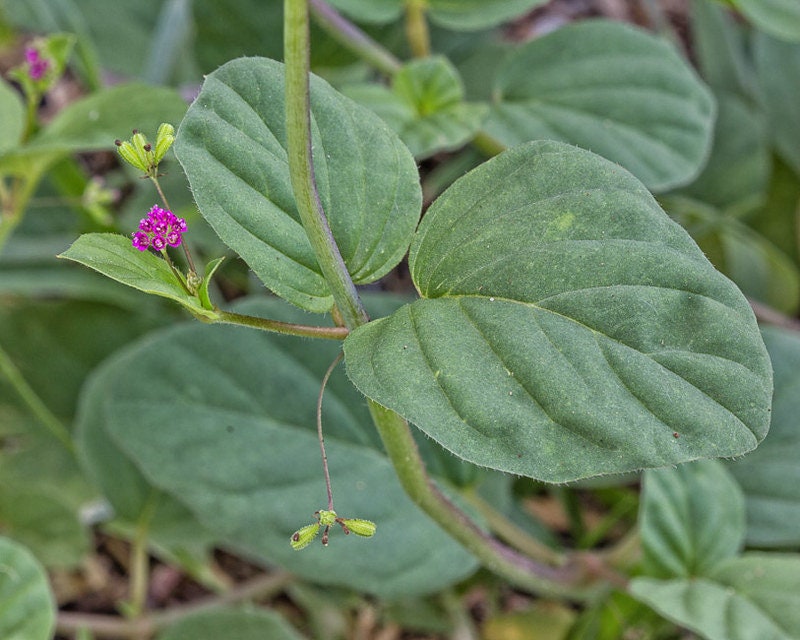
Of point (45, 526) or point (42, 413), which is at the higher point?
point (42, 413)

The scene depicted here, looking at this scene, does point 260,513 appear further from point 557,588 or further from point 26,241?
point 26,241

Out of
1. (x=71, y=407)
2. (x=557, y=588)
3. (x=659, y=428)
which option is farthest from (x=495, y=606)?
(x=659, y=428)

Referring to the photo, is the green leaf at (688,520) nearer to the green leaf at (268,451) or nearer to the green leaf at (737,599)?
the green leaf at (737,599)

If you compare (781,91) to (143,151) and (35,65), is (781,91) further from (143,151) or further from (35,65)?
(143,151)

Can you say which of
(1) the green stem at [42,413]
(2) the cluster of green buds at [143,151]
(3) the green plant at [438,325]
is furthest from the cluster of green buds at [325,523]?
(1) the green stem at [42,413]

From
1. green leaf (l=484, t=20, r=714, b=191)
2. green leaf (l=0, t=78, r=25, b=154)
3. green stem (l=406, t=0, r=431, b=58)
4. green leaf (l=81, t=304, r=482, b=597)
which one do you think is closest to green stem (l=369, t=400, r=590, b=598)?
green leaf (l=81, t=304, r=482, b=597)

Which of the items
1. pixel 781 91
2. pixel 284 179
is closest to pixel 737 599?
pixel 284 179

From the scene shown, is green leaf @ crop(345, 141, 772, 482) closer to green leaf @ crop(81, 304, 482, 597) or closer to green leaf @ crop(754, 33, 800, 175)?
green leaf @ crop(81, 304, 482, 597)
